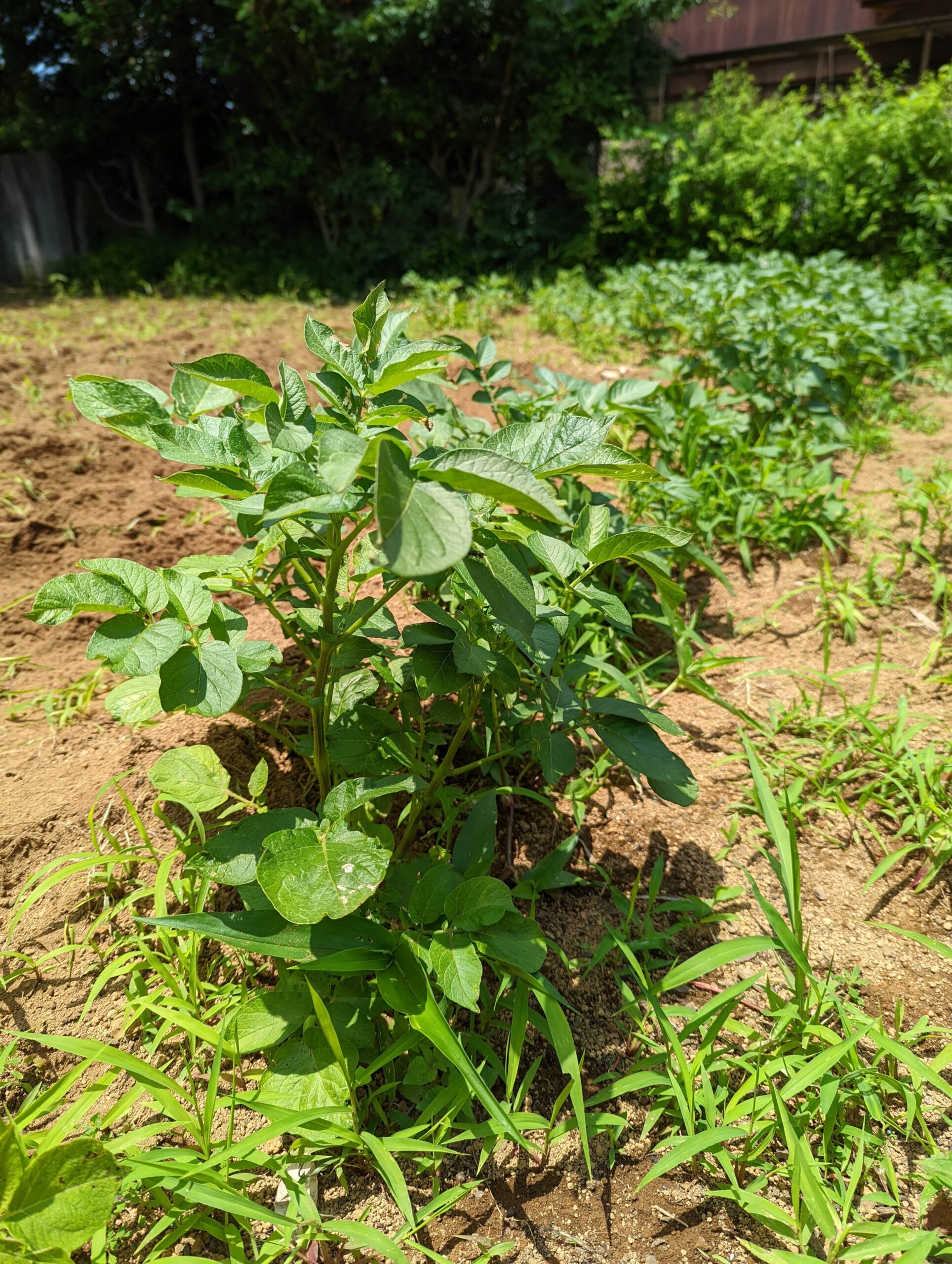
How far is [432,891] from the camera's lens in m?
1.12

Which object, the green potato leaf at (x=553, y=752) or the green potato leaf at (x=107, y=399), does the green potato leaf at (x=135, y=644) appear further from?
the green potato leaf at (x=553, y=752)

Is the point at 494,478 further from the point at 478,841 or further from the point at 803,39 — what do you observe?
the point at 803,39

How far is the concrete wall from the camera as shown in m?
8.90

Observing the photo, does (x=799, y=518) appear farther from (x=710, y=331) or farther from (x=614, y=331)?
(x=614, y=331)

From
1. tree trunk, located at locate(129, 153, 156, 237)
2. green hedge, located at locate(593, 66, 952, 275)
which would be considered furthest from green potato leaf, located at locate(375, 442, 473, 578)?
tree trunk, located at locate(129, 153, 156, 237)

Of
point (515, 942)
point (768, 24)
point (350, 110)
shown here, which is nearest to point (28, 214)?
point (350, 110)

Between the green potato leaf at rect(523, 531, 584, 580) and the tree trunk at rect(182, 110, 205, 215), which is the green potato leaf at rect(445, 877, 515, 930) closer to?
the green potato leaf at rect(523, 531, 584, 580)

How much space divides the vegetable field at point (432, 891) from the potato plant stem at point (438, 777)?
0.04 ft

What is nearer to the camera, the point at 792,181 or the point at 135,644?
the point at 135,644

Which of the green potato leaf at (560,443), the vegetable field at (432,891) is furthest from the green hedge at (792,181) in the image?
the green potato leaf at (560,443)

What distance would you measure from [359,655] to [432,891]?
1.21ft

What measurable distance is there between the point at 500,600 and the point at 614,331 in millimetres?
4523

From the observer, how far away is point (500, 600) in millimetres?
902

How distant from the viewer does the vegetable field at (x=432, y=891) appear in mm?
976
